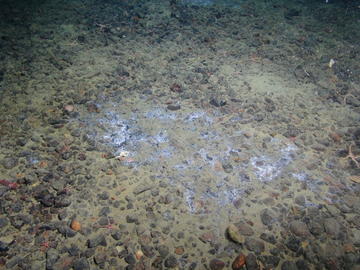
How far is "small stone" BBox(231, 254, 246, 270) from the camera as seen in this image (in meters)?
1.84

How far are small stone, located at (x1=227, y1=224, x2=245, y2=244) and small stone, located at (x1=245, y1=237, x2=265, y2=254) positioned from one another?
1.6 inches

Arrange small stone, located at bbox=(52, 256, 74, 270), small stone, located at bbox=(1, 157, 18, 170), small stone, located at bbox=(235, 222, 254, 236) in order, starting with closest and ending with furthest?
small stone, located at bbox=(52, 256, 74, 270), small stone, located at bbox=(235, 222, 254, 236), small stone, located at bbox=(1, 157, 18, 170)

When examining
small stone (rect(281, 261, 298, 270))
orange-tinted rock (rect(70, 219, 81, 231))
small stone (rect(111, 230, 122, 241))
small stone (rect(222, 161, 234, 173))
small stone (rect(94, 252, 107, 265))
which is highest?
small stone (rect(222, 161, 234, 173))

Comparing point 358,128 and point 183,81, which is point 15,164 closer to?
point 183,81

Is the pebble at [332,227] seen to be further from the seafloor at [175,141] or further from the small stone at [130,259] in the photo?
the small stone at [130,259]

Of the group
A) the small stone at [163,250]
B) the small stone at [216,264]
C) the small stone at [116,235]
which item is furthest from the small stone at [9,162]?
the small stone at [216,264]

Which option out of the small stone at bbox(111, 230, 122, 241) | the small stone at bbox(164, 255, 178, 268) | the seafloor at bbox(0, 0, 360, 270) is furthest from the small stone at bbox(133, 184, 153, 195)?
the small stone at bbox(164, 255, 178, 268)

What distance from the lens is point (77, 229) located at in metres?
2.00

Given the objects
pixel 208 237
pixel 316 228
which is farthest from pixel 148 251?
pixel 316 228

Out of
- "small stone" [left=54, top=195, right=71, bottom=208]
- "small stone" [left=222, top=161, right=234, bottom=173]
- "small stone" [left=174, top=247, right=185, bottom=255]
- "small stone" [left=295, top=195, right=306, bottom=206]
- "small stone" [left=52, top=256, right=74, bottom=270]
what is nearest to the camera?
"small stone" [left=52, top=256, right=74, bottom=270]

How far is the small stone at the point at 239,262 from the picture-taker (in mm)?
1839

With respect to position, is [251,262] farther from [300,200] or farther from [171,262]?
[300,200]

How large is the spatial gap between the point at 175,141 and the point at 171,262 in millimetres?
1156

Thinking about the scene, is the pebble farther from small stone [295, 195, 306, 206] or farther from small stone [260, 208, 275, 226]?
small stone [260, 208, 275, 226]
